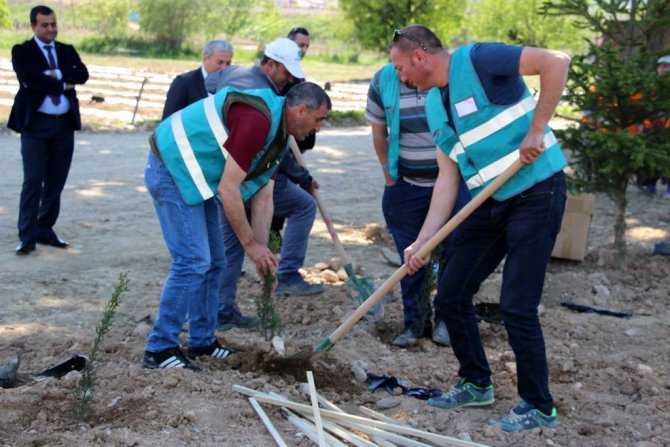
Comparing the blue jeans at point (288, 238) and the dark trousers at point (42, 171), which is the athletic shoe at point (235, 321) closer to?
the blue jeans at point (288, 238)

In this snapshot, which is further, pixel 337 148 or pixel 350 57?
pixel 350 57

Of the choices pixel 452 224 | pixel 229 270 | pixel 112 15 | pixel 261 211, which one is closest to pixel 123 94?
pixel 229 270

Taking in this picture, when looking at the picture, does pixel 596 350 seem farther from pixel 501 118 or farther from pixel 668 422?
pixel 501 118

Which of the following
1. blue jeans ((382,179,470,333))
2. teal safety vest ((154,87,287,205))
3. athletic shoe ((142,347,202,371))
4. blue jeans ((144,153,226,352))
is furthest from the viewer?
blue jeans ((382,179,470,333))

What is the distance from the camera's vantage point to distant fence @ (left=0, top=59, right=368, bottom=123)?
18.0 metres

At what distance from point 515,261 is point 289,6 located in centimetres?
7169

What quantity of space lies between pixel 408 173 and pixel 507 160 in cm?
169

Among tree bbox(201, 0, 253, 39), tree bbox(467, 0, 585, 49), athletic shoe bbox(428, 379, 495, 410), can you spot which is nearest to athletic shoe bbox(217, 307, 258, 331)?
athletic shoe bbox(428, 379, 495, 410)

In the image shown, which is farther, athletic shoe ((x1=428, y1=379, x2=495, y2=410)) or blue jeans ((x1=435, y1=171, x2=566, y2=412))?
athletic shoe ((x1=428, y1=379, x2=495, y2=410))

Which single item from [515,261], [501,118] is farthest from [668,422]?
[501,118]

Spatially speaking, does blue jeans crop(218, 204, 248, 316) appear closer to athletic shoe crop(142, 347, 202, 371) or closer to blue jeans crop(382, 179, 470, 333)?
blue jeans crop(382, 179, 470, 333)

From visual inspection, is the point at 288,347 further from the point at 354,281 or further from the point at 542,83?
the point at 542,83

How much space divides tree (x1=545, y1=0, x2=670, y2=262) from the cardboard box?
0.24 m

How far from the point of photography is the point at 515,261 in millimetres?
4211
